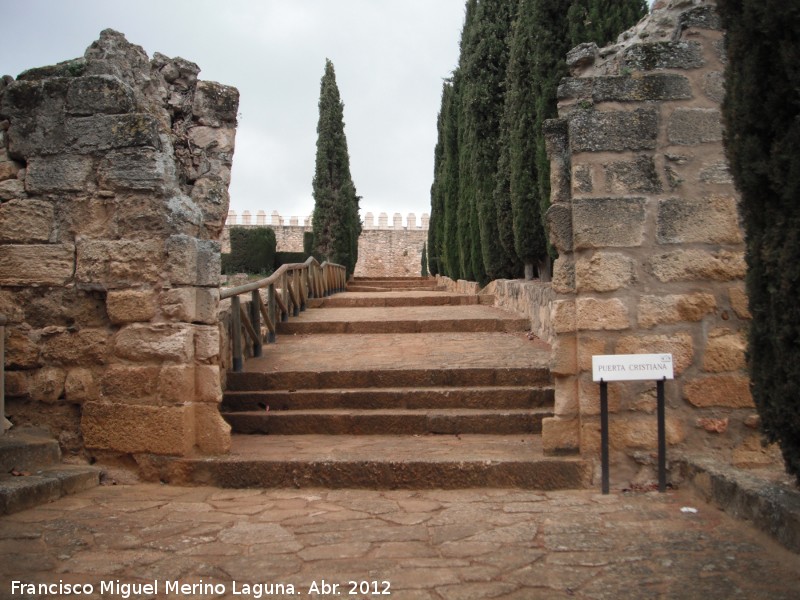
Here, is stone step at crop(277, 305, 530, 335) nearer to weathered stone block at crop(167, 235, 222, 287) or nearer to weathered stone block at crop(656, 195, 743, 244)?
weathered stone block at crop(167, 235, 222, 287)

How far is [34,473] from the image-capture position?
4.36 metres

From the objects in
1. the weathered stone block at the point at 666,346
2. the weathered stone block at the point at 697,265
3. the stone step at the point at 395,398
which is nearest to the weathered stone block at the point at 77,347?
the stone step at the point at 395,398

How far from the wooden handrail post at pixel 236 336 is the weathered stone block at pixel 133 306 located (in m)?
2.04

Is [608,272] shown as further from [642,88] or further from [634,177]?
[642,88]

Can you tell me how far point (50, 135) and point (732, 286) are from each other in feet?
14.8

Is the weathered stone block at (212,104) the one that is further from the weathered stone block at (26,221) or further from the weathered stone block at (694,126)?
the weathered stone block at (694,126)

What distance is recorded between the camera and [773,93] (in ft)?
9.53

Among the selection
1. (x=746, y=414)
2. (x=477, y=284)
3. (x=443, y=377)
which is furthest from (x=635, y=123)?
(x=477, y=284)

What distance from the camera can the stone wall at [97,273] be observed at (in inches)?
185

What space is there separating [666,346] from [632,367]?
1.32 ft

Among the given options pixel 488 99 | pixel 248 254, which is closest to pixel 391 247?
pixel 248 254

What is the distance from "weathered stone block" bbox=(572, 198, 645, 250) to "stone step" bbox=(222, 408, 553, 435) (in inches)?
66.9

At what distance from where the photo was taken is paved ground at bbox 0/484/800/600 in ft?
9.43

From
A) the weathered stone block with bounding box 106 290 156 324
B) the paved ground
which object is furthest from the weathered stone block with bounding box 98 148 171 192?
the paved ground
